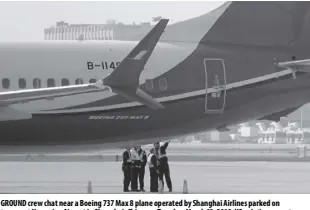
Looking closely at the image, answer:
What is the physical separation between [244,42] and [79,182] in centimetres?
889

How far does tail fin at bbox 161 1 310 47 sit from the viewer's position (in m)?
31.6

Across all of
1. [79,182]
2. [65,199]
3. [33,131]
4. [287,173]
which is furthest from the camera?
[287,173]

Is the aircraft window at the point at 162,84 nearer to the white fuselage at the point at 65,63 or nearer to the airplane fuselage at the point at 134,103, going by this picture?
the airplane fuselage at the point at 134,103

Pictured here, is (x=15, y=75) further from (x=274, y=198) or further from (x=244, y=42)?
(x=274, y=198)

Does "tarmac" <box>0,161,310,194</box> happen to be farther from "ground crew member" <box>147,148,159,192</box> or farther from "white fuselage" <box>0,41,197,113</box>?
"white fuselage" <box>0,41,197,113</box>

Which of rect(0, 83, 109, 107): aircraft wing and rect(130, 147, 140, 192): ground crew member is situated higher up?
rect(0, 83, 109, 107): aircraft wing

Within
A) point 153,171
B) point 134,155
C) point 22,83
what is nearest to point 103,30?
point 134,155

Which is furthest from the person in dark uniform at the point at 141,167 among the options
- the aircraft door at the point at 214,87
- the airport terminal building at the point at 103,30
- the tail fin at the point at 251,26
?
the airport terminal building at the point at 103,30

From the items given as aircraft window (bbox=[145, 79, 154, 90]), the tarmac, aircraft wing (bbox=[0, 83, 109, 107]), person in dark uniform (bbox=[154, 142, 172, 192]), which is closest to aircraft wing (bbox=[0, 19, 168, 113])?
aircraft wing (bbox=[0, 83, 109, 107])

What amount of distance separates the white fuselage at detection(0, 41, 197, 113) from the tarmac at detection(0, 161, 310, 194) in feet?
12.2

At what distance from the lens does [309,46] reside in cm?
3216

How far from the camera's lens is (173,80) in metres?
30.4

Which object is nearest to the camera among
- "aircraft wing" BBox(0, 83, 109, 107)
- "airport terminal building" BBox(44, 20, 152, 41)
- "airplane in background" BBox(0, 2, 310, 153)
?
"aircraft wing" BBox(0, 83, 109, 107)

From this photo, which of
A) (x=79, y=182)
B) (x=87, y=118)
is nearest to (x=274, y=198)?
(x=87, y=118)
